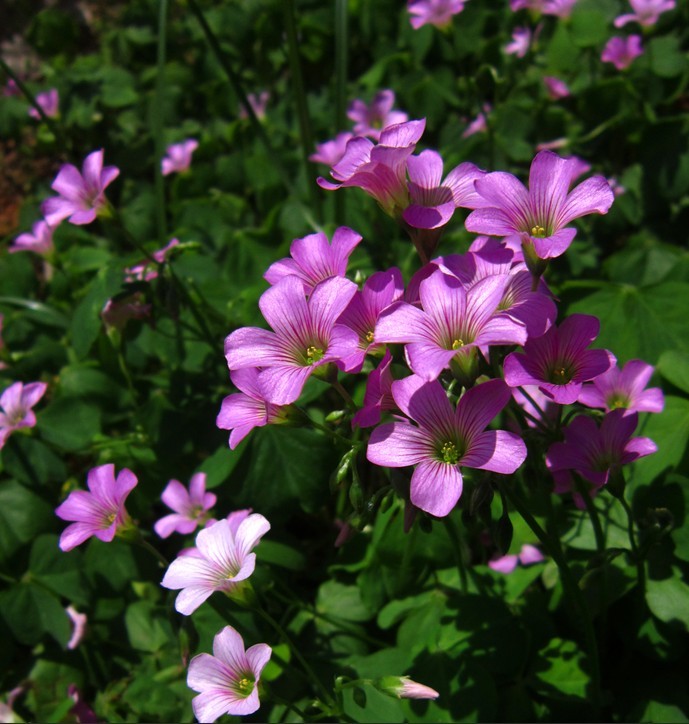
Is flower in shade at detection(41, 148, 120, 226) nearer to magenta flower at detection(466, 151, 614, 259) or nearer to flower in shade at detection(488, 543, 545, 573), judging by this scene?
magenta flower at detection(466, 151, 614, 259)

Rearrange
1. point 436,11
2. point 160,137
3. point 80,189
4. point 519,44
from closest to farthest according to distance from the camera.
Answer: point 80,189, point 160,137, point 436,11, point 519,44

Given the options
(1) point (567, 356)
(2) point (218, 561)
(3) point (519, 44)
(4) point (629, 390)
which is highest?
(1) point (567, 356)

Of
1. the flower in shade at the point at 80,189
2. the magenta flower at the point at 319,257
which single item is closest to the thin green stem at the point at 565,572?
the magenta flower at the point at 319,257

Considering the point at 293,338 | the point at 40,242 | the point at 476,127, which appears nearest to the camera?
the point at 293,338

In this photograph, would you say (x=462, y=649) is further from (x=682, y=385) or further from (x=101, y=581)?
(x=101, y=581)

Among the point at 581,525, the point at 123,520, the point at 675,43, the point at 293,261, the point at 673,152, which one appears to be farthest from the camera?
the point at 675,43

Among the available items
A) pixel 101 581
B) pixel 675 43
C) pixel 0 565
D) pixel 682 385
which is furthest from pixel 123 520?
pixel 675 43

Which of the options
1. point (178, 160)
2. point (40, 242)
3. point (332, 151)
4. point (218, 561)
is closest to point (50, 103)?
point (178, 160)

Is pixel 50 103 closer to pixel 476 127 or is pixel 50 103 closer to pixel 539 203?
pixel 476 127
